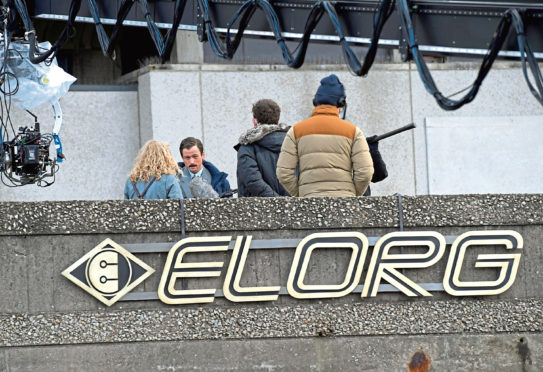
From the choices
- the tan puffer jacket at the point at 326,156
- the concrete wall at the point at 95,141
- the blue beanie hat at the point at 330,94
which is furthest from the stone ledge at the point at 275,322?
the concrete wall at the point at 95,141

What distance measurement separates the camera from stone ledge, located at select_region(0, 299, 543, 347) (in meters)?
8.79

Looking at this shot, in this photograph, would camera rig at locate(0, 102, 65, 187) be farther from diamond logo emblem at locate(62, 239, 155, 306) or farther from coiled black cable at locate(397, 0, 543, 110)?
coiled black cable at locate(397, 0, 543, 110)

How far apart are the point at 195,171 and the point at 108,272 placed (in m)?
2.25

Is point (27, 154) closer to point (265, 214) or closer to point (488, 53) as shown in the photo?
point (265, 214)

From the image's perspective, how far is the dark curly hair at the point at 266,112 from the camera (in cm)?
1013

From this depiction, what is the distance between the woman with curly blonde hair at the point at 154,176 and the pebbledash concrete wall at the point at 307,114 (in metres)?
6.03

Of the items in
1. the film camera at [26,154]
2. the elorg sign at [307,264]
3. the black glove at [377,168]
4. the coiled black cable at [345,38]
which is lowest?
the elorg sign at [307,264]

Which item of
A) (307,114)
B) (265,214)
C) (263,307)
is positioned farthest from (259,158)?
(307,114)

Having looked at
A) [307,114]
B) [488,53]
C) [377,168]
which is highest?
[307,114]

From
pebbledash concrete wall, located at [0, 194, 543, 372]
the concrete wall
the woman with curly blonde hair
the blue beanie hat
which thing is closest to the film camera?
Answer: the concrete wall

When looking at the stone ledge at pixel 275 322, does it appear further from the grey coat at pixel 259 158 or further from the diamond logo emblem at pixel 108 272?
the grey coat at pixel 259 158

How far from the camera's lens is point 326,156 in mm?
9273

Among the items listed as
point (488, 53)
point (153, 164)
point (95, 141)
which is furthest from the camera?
point (95, 141)

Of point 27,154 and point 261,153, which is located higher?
point 27,154
